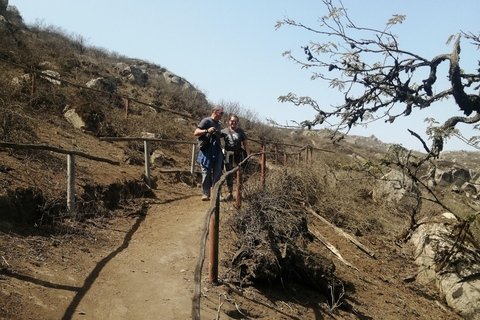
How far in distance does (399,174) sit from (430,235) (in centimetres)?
351

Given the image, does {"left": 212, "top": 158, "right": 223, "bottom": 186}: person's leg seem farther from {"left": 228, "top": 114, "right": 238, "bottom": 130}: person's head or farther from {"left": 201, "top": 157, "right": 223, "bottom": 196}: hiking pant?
{"left": 228, "top": 114, "right": 238, "bottom": 130}: person's head

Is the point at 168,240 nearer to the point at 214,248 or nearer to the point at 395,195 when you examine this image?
the point at 214,248

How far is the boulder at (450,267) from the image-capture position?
6.18 m

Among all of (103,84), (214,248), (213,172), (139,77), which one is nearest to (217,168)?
(213,172)

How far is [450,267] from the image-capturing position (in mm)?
6594

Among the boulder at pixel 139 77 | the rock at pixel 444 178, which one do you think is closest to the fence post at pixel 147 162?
the boulder at pixel 139 77

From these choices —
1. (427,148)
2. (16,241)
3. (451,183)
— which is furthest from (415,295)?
(451,183)

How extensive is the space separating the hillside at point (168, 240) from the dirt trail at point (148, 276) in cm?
2

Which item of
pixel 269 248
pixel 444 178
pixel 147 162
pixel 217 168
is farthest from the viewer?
pixel 444 178

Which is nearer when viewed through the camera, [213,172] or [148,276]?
[148,276]

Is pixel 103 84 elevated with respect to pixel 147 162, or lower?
elevated

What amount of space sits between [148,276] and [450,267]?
5388 millimetres

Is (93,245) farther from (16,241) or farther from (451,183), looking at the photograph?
(451,183)

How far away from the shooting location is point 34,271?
365 cm
